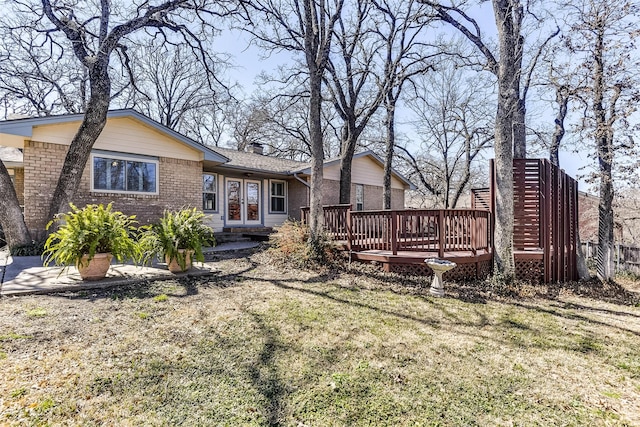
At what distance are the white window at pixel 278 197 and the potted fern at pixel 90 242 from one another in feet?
28.4

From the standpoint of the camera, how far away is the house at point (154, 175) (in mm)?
8031

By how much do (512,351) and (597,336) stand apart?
1539 millimetres

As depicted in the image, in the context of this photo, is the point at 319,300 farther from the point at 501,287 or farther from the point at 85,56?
the point at 85,56

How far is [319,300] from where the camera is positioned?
5.01 metres

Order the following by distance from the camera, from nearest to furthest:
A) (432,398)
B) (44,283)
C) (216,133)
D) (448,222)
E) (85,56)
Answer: (432,398) < (44,283) < (448,222) < (85,56) < (216,133)

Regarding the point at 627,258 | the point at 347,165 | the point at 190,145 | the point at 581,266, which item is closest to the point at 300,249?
the point at 347,165

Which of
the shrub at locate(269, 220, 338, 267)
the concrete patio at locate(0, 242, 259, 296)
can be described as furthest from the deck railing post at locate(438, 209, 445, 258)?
the concrete patio at locate(0, 242, 259, 296)

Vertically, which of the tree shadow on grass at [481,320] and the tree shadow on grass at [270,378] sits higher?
the tree shadow on grass at [270,378]

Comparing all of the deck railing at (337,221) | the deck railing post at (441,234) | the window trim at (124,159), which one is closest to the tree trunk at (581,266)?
the deck railing post at (441,234)

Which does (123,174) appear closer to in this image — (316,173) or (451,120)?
(316,173)

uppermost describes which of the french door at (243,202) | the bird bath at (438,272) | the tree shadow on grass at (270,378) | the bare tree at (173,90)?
the bare tree at (173,90)

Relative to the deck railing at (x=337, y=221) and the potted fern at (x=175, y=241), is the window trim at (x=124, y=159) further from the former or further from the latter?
the deck railing at (x=337, y=221)

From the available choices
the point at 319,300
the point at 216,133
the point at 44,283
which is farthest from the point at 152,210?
the point at 216,133

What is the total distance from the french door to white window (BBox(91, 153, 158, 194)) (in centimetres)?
314
